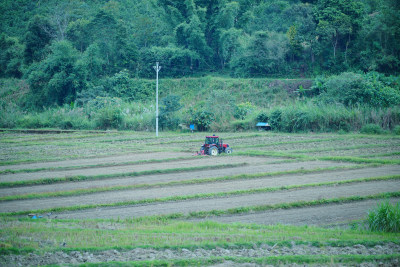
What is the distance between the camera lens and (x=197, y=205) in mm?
12945

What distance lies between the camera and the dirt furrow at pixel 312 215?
11344mm

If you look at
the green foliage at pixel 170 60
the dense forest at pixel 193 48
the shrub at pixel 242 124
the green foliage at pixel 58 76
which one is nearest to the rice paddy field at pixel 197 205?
the shrub at pixel 242 124

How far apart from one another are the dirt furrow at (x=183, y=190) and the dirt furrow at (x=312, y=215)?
2.84 meters

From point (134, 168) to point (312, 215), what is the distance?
375 inches

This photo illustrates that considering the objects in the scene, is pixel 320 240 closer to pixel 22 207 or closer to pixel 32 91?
pixel 22 207

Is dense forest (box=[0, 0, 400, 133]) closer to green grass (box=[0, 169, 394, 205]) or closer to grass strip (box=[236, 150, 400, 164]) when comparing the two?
grass strip (box=[236, 150, 400, 164])

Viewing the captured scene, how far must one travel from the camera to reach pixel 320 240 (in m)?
9.32

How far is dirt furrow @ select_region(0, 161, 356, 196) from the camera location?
15233 mm

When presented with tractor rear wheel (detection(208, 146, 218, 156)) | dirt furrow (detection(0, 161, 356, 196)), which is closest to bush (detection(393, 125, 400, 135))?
dirt furrow (detection(0, 161, 356, 196))

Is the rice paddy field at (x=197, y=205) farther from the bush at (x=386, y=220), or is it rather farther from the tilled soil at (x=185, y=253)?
the bush at (x=386, y=220)

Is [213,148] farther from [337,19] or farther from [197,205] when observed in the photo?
[337,19]

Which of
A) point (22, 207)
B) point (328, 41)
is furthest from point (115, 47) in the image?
point (22, 207)

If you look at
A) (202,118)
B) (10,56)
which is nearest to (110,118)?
(202,118)

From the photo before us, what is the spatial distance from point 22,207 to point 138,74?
46467mm
